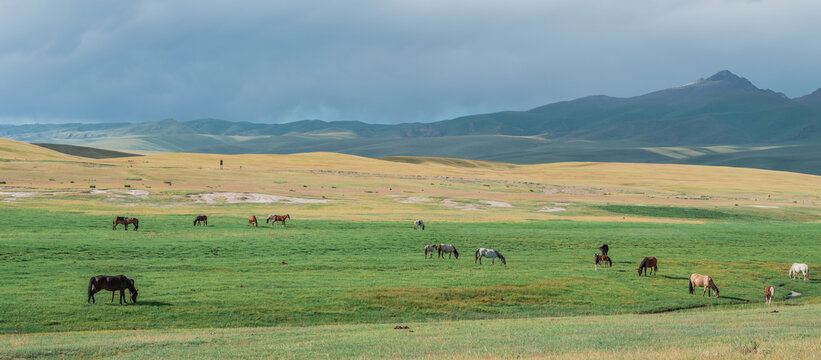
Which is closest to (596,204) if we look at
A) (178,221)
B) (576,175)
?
(178,221)

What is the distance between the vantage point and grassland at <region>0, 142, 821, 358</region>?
747 inches

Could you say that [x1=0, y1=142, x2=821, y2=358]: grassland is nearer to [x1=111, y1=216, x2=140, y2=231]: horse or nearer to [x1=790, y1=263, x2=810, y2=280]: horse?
[x1=111, y1=216, x2=140, y2=231]: horse

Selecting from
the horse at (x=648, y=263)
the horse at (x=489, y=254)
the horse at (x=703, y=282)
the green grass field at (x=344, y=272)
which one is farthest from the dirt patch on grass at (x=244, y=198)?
the horse at (x=703, y=282)

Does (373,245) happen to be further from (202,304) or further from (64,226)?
(64,226)

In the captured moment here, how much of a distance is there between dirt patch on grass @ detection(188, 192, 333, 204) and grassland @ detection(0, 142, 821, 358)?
0.71m

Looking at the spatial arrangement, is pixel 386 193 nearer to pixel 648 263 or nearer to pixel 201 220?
pixel 201 220

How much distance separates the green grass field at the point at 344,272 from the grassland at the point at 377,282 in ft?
0.47

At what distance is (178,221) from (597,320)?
39.5 metres

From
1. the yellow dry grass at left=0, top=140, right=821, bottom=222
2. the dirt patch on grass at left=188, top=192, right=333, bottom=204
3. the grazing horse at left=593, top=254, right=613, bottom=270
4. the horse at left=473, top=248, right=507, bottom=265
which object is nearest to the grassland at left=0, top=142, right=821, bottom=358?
the dirt patch on grass at left=188, top=192, right=333, bottom=204

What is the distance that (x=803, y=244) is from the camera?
2028 inches

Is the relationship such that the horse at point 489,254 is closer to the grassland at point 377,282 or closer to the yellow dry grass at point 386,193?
the grassland at point 377,282

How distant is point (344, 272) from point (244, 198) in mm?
45861

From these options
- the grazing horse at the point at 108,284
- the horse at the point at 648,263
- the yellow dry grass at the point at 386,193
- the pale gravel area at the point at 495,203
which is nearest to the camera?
the grazing horse at the point at 108,284

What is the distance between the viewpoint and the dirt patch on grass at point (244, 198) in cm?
7569
